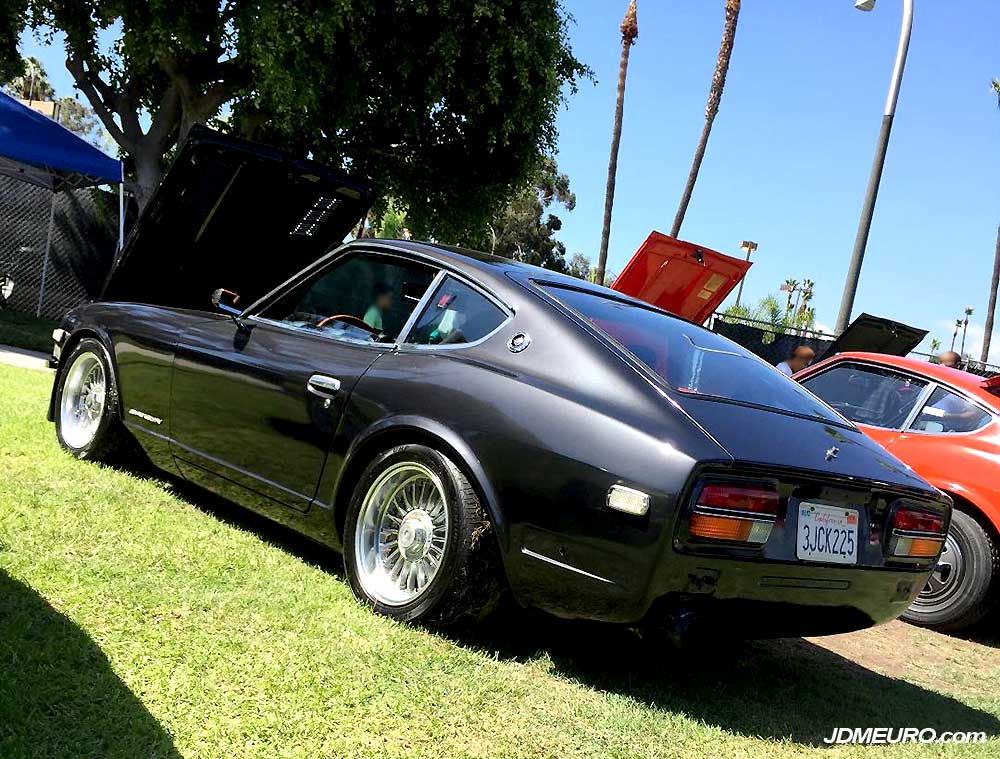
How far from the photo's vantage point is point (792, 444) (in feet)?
10.6

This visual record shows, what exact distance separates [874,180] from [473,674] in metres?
11.3

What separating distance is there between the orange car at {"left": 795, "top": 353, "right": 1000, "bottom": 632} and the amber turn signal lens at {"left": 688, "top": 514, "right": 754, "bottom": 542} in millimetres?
3107

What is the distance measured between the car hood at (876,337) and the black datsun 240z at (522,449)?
19.1 feet

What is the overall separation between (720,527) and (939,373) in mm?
3924

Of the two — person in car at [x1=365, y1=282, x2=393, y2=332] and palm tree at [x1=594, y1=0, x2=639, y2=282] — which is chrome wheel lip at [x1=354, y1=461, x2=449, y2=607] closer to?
person in car at [x1=365, y1=282, x2=393, y2=332]

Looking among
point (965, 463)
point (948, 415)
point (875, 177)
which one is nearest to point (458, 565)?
point (965, 463)

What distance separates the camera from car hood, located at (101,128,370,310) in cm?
619

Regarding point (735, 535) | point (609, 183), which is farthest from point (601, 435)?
point (609, 183)

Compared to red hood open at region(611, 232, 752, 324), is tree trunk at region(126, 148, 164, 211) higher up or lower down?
higher up

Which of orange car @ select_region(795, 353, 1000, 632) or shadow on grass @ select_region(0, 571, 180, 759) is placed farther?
orange car @ select_region(795, 353, 1000, 632)

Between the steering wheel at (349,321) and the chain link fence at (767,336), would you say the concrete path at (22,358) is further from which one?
the chain link fence at (767,336)

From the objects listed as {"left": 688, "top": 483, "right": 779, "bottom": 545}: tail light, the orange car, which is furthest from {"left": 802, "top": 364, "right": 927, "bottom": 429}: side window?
{"left": 688, "top": 483, "right": 779, "bottom": 545}: tail light

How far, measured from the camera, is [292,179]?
6.53m

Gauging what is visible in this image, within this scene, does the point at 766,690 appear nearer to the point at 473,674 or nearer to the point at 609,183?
the point at 473,674
